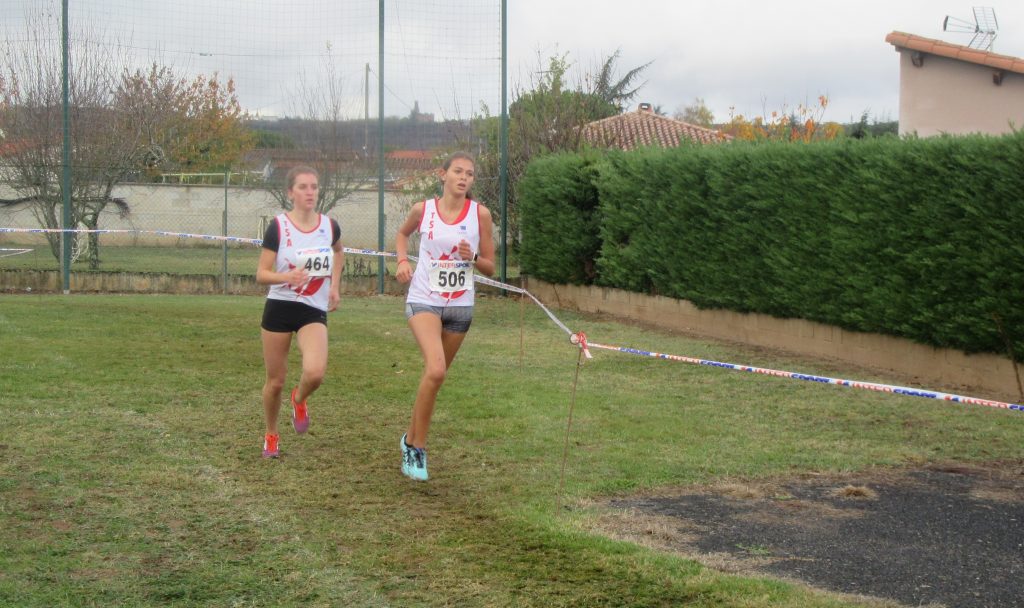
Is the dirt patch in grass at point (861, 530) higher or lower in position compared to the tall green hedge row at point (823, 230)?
lower

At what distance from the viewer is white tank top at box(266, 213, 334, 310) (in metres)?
7.62

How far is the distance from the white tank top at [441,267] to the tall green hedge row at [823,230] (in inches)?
240

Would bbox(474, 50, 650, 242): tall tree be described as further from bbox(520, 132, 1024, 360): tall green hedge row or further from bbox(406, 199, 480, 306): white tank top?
bbox(406, 199, 480, 306): white tank top

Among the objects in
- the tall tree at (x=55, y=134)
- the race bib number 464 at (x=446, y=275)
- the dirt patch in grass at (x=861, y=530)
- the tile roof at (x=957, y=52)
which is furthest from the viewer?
the tile roof at (x=957, y=52)

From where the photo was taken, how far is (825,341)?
568 inches

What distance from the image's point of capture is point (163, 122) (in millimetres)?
24562

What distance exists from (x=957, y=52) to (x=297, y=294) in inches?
939

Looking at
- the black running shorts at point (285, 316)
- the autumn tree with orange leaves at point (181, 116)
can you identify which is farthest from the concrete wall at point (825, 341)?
the autumn tree with orange leaves at point (181, 116)

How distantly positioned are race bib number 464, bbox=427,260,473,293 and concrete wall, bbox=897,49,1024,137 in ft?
71.8

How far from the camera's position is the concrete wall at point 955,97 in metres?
27.2

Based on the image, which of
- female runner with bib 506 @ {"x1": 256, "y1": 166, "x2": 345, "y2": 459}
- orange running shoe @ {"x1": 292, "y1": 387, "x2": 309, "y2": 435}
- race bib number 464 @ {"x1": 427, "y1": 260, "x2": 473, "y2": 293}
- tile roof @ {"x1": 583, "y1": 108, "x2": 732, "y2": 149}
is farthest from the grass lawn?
tile roof @ {"x1": 583, "y1": 108, "x2": 732, "y2": 149}

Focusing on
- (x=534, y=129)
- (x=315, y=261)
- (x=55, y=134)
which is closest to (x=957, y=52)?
(x=534, y=129)

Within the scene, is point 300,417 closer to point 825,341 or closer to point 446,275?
point 446,275

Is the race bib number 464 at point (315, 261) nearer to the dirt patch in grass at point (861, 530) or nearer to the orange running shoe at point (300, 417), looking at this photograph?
the orange running shoe at point (300, 417)
